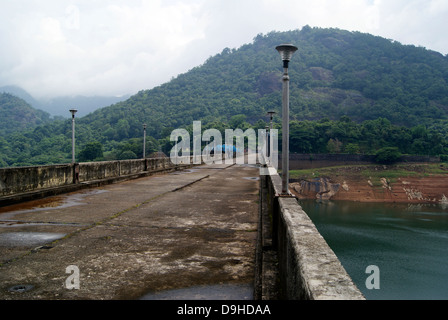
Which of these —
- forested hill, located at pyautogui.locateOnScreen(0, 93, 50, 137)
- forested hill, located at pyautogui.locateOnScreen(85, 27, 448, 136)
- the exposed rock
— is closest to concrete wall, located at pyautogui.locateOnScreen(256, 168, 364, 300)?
the exposed rock

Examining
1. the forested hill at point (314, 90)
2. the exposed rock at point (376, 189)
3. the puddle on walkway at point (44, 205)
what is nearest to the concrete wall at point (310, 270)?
the puddle on walkway at point (44, 205)

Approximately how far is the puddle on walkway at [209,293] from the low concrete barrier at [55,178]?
6155 millimetres

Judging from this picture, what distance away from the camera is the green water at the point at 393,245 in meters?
29.2

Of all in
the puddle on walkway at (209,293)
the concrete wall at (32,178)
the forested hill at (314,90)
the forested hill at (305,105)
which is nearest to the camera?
the puddle on walkway at (209,293)

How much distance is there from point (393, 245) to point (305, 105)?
11278 cm

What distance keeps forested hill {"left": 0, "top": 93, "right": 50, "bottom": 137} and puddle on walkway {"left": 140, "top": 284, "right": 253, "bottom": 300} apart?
156562mm

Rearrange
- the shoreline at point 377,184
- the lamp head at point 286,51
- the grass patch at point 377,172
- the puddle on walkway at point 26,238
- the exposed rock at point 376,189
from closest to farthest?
the puddle on walkway at point 26,238 < the lamp head at point 286,51 < the exposed rock at point 376,189 < the shoreline at point 377,184 < the grass patch at point 377,172

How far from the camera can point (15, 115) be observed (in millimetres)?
153375

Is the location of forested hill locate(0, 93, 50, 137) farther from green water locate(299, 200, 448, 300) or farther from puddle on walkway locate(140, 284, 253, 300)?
puddle on walkway locate(140, 284, 253, 300)

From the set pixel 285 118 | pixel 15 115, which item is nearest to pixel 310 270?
pixel 285 118

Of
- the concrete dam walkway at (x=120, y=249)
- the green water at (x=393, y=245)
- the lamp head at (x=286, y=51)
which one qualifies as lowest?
the green water at (x=393, y=245)

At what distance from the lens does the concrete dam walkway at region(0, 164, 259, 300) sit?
345 centimetres

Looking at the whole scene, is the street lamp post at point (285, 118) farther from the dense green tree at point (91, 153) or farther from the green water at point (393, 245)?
the dense green tree at point (91, 153)
